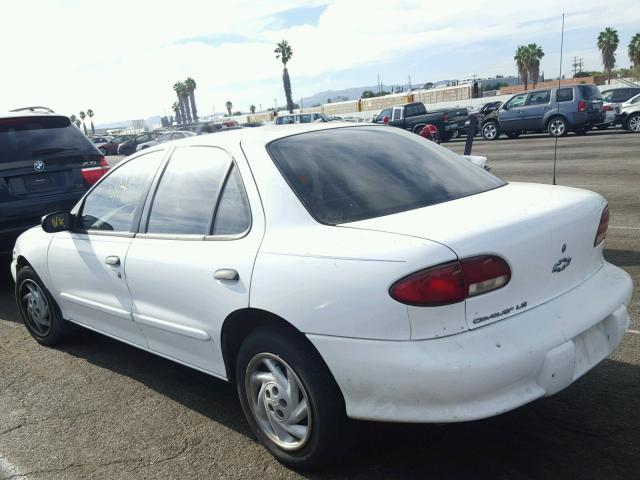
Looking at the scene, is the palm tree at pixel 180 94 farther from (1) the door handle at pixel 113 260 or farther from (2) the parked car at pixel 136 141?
(1) the door handle at pixel 113 260

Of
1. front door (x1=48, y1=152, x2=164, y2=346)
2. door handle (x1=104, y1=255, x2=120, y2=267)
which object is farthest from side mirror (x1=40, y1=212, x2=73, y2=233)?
door handle (x1=104, y1=255, x2=120, y2=267)

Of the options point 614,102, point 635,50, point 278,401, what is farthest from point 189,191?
point 635,50

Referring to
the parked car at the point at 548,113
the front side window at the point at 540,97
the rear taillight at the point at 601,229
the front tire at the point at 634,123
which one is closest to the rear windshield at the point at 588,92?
the parked car at the point at 548,113

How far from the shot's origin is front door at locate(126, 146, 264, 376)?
307cm

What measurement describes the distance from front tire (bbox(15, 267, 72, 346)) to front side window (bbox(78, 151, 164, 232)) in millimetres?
865

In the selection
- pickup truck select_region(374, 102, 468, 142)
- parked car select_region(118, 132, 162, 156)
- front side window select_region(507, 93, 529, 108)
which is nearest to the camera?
front side window select_region(507, 93, 529, 108)

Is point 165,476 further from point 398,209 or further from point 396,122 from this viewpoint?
point 396,122

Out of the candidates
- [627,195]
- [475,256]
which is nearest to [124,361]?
[475,256]

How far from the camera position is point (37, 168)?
6.54m

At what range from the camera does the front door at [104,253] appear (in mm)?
3871

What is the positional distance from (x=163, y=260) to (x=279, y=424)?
1.13m

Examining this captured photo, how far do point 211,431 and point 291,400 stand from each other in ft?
2.68

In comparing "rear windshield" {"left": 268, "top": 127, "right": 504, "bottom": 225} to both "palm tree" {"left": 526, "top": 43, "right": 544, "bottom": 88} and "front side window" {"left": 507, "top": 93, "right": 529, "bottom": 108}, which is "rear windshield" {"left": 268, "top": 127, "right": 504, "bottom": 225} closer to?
"front side window" {"left": 507, "top": 93, "right": 529, "bottom": 108}

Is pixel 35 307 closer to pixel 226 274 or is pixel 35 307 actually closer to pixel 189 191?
pixel 189 191
